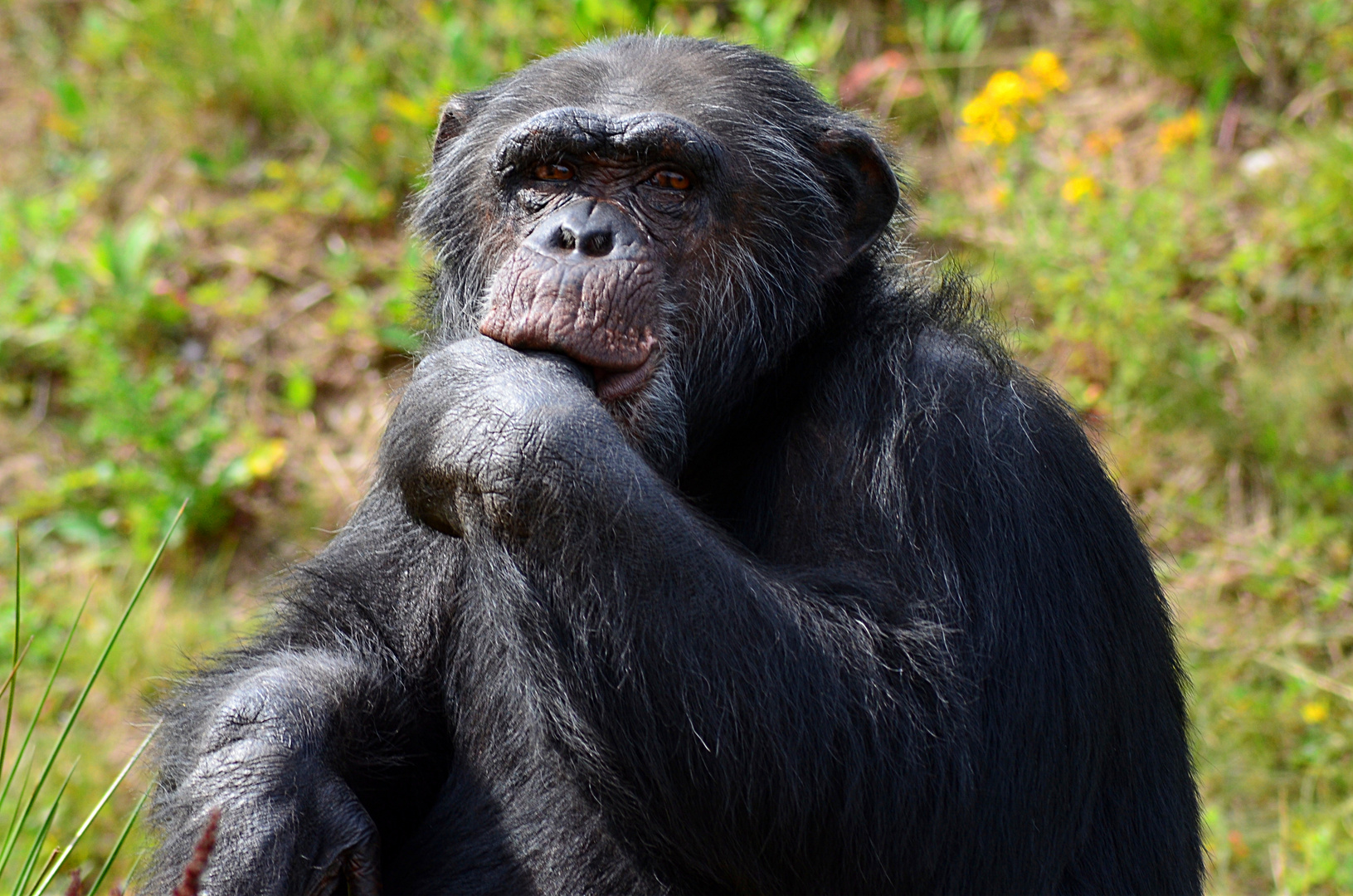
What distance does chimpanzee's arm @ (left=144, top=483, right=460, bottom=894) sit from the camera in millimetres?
3189

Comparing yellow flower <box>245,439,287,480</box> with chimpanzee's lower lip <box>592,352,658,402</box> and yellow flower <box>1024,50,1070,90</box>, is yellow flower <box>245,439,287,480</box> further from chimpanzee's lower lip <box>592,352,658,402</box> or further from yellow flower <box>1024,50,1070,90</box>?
yellow flower <box>1024,50,1070,90</box>

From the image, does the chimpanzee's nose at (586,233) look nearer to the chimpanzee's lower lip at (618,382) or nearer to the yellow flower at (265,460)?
the chimpanzee's lower lip at (618,382)

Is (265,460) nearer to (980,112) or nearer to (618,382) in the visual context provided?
(618,382)

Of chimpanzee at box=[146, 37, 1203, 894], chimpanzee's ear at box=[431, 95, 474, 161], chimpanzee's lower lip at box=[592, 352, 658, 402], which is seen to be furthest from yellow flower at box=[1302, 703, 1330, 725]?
chimpanzee's ear at box=[431, 95, 474, 161]

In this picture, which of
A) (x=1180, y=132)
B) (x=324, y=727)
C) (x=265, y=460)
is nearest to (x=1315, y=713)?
(x=1180, y=132)

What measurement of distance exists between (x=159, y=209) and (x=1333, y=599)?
19.3 ft

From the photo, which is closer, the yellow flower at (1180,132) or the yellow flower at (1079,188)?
the yellow flower at (1079,188)

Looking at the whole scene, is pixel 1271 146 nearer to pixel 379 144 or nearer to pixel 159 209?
pixel 379 144

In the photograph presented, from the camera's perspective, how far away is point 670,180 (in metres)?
3.57

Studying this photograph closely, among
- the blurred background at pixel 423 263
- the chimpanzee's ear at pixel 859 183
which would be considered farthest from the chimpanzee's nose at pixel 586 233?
→ the blurred background at pixel 423 263

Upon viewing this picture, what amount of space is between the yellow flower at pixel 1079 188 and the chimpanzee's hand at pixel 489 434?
386 cm

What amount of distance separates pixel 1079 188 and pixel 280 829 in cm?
460

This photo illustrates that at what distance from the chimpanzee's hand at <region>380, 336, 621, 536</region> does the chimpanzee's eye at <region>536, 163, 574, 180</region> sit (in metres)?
0.64

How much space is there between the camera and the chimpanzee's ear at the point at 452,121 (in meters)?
4.14
